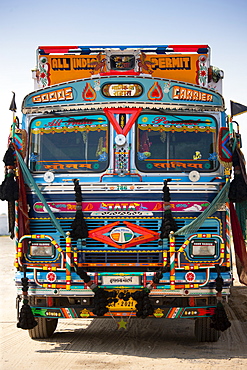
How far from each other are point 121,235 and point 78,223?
0.58 meters

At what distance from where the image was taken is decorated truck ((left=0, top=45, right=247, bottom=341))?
26.3 ft

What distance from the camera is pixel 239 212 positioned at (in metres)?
8.73

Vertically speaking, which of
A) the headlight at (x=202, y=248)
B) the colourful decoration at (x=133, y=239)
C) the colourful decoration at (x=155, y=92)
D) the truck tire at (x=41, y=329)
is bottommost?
the truck tire at (x=41, y=329)

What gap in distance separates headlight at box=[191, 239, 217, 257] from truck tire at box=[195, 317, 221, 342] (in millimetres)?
1022

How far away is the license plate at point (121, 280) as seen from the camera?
7.96m

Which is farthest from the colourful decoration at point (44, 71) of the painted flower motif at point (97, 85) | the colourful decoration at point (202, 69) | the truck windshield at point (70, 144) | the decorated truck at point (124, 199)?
the colourful decoration at point (202, 69)

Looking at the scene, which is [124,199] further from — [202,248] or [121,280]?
[202,248]

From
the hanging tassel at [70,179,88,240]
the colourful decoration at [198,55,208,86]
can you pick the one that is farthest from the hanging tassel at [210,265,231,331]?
the colourful decoration at [198,55,208,86]

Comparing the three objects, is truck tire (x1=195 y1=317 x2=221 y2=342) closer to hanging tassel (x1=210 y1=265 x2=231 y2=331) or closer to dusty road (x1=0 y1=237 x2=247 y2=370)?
dusty road (x1=0 y1=237 x2=247 y2=370)

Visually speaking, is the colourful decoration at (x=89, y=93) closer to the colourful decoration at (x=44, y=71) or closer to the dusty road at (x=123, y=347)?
the colourful decoration at (x=44, y=71)

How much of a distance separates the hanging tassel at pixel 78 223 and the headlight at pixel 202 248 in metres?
1.41

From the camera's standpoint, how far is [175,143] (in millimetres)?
8320

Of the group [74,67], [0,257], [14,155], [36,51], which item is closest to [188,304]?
[14,155]

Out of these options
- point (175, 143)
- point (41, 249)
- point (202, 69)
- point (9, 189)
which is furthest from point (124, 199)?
point (202, 69)
